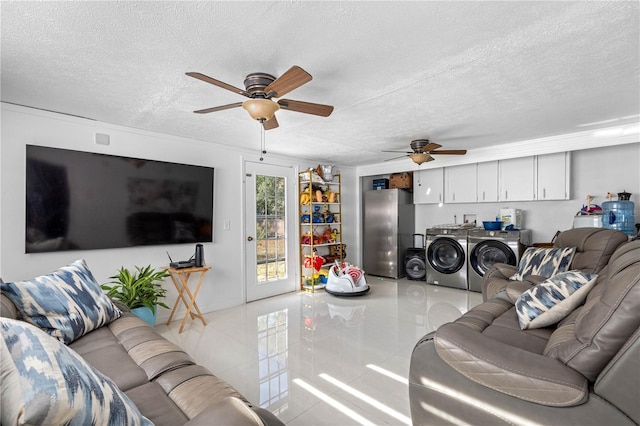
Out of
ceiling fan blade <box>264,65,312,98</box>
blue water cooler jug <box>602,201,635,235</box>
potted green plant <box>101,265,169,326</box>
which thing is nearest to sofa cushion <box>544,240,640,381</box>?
ceiling fan blade <box>264,65,312,98</box>

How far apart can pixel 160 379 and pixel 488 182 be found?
5227mm

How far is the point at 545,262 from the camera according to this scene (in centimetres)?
291

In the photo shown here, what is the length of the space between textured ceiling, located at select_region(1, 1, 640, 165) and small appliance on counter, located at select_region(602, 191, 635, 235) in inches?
40.9

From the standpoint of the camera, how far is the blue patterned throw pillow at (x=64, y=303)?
175cm

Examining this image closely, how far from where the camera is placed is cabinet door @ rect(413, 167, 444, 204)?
5641mm

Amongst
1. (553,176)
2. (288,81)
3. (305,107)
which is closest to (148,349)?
(288,81)

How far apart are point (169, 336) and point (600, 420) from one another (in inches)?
134

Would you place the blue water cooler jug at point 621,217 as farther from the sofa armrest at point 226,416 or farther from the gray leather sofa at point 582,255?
the sofa armrest at point 226,416

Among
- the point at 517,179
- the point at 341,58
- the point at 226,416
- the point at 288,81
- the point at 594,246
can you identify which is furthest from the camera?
the point at 517,179

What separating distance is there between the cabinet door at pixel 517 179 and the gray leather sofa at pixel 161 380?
492cm

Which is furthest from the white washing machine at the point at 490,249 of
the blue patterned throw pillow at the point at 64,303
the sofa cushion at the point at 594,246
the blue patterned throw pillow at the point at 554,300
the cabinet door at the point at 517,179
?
the blue patterned throw pillow at the point at 64,303

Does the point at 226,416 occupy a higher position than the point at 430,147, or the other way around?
the point at 430,147

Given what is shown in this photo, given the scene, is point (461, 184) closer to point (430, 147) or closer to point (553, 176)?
point (553, 176)

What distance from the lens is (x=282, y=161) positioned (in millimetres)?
5039
